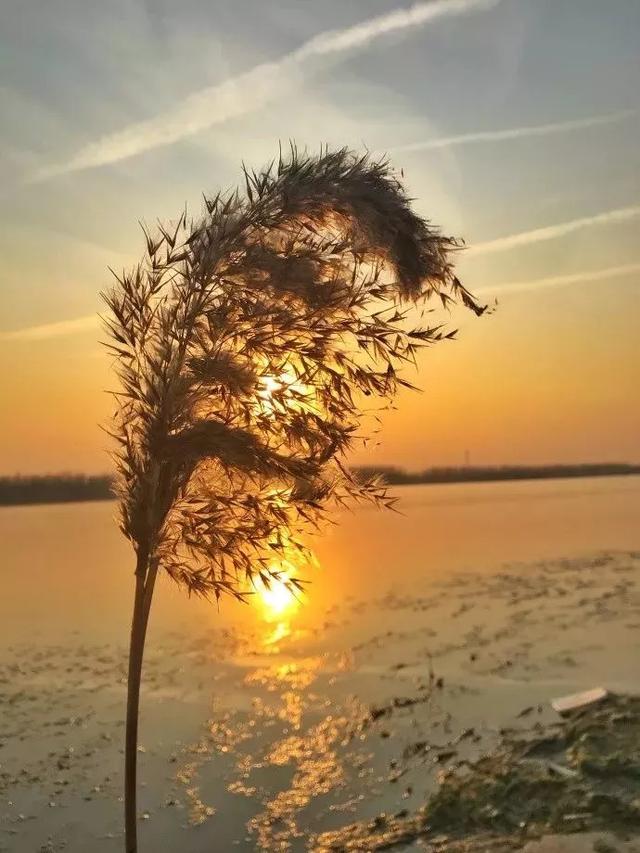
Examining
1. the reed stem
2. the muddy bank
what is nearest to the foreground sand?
the muddy bank

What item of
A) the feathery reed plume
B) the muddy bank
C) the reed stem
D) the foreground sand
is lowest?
the foreground sand

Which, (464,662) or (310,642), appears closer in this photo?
(464,662)

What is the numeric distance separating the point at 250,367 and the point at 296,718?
17.9ft

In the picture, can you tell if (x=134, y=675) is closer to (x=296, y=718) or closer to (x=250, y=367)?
(x=250, y=367)

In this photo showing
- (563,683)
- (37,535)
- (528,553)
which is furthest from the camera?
(37,535)

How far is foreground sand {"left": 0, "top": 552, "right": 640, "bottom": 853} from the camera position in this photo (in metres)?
6.61

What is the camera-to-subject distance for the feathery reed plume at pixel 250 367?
5371mm

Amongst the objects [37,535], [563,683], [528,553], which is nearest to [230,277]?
[563,683]

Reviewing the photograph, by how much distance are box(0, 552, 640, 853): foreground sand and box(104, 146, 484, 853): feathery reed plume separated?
169 cm

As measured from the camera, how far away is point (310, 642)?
13273mm

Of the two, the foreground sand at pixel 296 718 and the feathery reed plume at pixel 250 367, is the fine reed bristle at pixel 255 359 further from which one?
the foreground sand at pixel 296 718

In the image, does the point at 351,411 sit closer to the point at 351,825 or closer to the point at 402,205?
the point at 402,205

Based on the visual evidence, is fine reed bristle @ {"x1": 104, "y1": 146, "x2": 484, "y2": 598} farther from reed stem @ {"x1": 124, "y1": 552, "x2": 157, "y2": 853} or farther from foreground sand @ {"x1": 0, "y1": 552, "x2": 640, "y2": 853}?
foreground sand @ {"x1": 0, "y1": 552, "x2": 640, "y2": 853}

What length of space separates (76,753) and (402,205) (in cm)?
652
